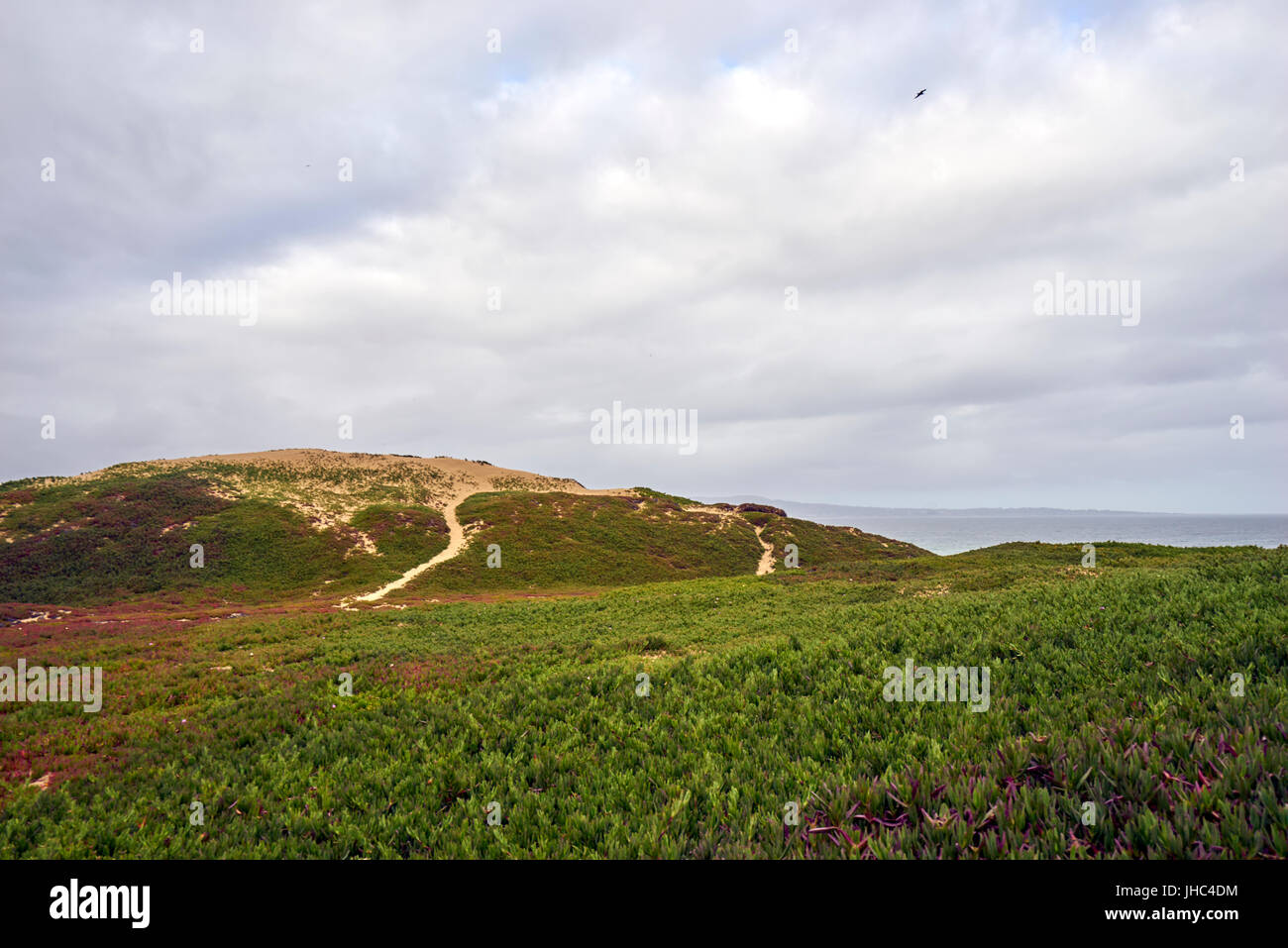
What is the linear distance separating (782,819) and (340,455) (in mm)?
115900

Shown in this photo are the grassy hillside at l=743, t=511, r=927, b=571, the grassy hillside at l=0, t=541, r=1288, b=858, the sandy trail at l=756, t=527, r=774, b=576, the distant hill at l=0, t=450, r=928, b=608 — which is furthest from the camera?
the grassy hillside at l=743, t=511, r=927, b=571

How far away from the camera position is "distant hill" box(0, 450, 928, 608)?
1893 inches

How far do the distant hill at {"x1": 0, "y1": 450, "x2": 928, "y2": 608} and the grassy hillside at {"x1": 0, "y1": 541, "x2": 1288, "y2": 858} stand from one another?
103ft

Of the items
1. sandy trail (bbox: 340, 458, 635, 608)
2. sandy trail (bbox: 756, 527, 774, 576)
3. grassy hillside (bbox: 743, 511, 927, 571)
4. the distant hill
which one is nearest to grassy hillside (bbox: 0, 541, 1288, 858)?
the distant hill

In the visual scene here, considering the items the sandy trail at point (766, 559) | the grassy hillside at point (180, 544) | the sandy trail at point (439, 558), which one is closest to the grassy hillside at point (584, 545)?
the sandy trail at point (766, 559)

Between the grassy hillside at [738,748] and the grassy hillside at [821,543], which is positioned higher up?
the grassy hillside at [738,748]

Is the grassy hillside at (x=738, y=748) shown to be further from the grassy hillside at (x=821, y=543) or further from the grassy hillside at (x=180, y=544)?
the grassy hillside at (x=821, y=543)

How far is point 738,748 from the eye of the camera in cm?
750

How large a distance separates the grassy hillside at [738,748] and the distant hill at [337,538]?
31.3 metres

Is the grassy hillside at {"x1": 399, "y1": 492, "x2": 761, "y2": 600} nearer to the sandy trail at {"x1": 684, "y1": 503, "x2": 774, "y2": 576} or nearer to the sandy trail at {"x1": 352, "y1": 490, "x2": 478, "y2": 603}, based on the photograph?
the sandy trail at {"x1": 684, "y1": 503, "x2": 774, "y2": 576}

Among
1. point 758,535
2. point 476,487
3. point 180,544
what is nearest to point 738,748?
point 180,544

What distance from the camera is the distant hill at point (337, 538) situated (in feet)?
158
